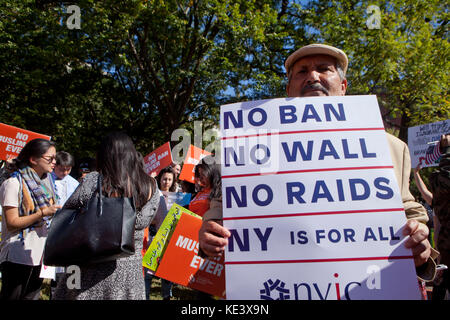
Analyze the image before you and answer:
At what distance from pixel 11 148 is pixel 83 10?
6.43 meters

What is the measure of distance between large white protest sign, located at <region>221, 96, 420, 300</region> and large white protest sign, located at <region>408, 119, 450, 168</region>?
423cm

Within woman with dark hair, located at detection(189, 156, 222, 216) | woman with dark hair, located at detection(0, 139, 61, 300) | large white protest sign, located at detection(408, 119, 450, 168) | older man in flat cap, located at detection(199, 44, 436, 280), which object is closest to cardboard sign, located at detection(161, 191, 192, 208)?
woman with dark hair, located at detection(189, 156, 222, 216)

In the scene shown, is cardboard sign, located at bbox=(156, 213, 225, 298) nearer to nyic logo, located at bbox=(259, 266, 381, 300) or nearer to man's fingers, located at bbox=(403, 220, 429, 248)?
nyic logo, located at bbox=(259, 266, 381, 300)

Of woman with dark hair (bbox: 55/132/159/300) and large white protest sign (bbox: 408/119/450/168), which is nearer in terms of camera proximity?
woman with dark hair (bbox: 55/132/159/300)

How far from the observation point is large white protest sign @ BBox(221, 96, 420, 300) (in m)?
1.35

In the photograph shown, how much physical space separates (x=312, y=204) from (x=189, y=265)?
1.83 meters

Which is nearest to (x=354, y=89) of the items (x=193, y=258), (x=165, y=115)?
(x=165, y=115)

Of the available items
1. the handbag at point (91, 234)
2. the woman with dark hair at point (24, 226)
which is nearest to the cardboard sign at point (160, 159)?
the woman with dark hair at point (24, 226)

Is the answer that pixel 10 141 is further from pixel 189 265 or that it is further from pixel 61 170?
pixel 189 265

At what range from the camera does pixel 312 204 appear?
1431 millimetres

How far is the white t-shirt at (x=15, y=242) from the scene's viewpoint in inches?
110

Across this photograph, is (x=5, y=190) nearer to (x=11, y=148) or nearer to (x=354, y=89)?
(x=11, y=148)
